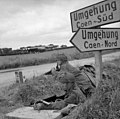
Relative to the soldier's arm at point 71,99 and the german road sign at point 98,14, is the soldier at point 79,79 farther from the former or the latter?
the german road sign at point 98,14

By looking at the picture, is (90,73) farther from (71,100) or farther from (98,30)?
(98,30)

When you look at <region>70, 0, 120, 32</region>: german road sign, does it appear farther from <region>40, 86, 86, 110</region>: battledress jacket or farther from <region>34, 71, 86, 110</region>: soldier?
<region>40, 86, 86, 110</region>: battledress jacket

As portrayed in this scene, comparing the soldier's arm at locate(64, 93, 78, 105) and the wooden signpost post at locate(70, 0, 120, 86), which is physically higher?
the wooden signpost post at locate(70, 0, 120, 86)

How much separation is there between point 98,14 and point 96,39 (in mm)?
488

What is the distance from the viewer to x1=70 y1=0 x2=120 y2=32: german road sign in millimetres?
3838

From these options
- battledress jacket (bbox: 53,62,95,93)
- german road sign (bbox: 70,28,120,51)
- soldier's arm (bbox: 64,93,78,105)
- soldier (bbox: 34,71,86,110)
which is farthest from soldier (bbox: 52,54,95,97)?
german road sign (bbox: 70,28,120,51)

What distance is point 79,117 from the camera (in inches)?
128

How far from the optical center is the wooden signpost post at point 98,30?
12.6 ft

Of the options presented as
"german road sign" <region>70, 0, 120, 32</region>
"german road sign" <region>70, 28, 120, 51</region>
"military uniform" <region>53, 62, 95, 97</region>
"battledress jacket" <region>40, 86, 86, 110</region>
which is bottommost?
"battledress jacket" <region>40, 86, 86, 110</region>

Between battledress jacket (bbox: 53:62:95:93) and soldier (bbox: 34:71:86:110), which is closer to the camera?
soldier (bbox: 34:71:86:110)

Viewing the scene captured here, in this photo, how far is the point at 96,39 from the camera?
393 cm

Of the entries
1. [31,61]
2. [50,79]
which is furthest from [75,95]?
[31,61]

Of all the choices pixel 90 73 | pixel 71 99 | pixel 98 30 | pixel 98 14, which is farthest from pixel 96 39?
pixel 90 73

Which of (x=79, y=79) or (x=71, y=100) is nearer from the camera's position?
(x=71, y=100)
